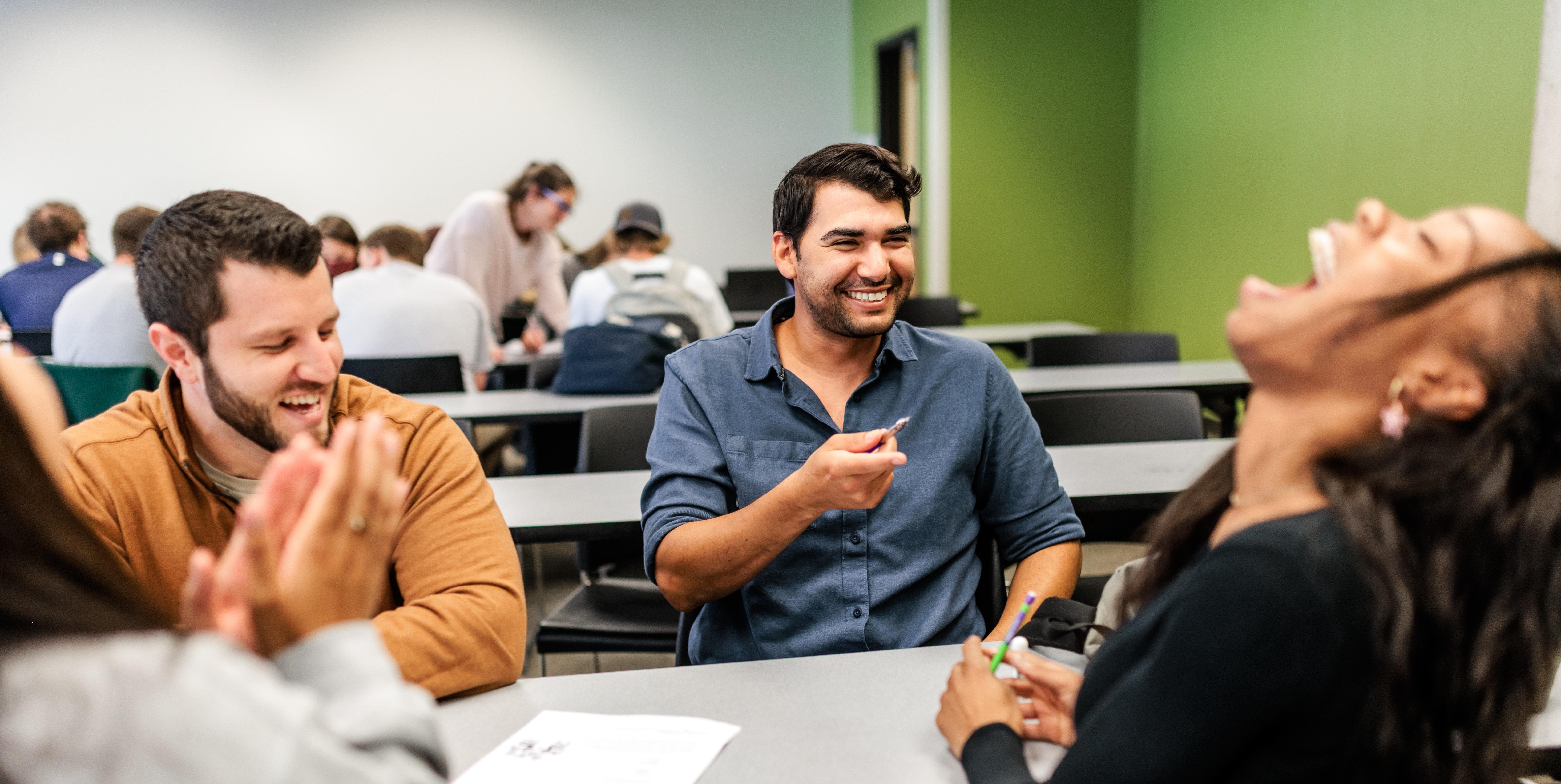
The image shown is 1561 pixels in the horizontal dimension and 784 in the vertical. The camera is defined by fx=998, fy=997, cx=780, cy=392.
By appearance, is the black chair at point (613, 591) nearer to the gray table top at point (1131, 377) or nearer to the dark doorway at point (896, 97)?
the gray table top at point (1131, 377)

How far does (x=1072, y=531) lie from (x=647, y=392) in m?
2.04

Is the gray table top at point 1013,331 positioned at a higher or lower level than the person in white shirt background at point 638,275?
lower

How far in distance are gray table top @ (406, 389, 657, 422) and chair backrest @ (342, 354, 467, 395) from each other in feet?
0.10

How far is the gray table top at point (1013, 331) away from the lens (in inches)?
185

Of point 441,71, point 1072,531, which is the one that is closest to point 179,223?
point 1072,531

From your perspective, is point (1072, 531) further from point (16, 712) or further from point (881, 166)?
point (16, 712)

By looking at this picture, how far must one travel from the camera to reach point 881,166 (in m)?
1.67

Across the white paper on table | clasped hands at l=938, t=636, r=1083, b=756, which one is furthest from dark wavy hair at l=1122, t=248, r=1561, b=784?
the white paper on table

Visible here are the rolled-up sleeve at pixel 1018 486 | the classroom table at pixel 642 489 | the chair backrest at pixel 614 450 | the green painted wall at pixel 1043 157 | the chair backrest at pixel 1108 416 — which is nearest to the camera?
the rolled-up sleeve at pixel 1018 486

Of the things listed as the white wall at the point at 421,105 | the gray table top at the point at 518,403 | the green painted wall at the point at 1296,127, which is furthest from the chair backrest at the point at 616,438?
the white wall at the point at 421,105

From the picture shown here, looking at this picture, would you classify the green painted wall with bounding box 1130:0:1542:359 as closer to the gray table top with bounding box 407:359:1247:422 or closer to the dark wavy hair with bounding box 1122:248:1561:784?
the gray table top with bounding box 407:359:1247:422

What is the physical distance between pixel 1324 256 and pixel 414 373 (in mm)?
3187

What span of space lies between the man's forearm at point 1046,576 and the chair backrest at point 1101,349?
84.0 inches

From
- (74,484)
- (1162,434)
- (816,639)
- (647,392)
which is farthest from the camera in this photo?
(647,392)
